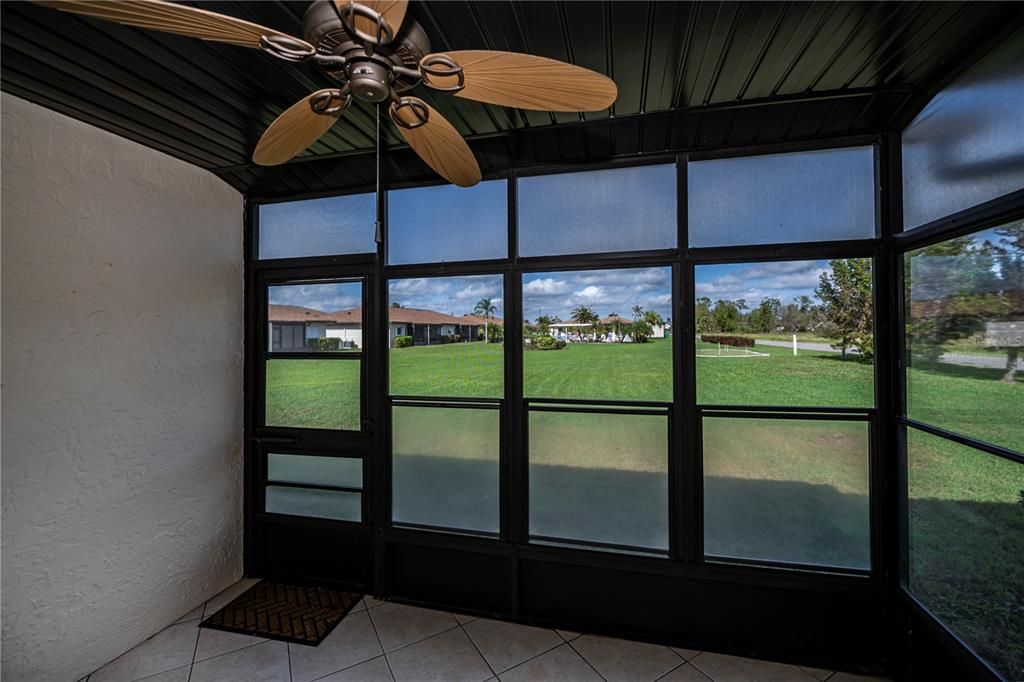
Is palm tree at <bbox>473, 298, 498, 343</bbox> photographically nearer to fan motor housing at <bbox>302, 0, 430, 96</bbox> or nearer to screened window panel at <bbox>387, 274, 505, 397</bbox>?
screened window panel at <bbox>387, 274, 505, 397</bbox>

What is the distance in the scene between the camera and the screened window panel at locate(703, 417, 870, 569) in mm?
2174

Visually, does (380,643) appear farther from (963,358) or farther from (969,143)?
(969,143)

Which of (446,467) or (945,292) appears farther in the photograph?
(446,467)

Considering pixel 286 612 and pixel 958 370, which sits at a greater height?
pixel 958 370

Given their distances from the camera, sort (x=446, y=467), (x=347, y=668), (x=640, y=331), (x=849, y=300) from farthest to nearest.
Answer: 1. (x=446, y=467)
2. (x=640, y=331)
3. (x=849, y=300)
4. (x=347, y=668)

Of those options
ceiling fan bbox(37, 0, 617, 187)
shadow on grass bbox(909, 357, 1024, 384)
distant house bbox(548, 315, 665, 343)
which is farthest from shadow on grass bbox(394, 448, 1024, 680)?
ceiling fan bbox(37, 0, 617, 187)

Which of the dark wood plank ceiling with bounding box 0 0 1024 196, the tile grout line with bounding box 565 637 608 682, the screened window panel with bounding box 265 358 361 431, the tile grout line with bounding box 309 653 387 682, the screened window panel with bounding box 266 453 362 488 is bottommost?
the tile grout line with bounding box 565 637 608 682

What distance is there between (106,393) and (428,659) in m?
2.22

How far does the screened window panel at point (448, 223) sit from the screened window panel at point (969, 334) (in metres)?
2.12

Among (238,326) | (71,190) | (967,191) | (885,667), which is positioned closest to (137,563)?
(238,326)

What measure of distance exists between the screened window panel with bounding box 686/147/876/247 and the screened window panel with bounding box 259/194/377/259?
210 cm

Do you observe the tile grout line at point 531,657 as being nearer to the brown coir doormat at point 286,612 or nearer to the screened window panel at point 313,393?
the brown coir doormat at point 286,612

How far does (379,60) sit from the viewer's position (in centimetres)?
110

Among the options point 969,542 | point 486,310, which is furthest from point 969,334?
point 486,310
